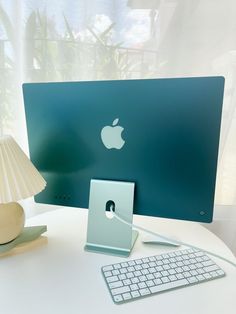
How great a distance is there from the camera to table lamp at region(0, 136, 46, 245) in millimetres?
763

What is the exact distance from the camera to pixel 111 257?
82 centimetres

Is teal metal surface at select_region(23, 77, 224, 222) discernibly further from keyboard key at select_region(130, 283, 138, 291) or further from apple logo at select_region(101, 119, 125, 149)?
keyboard key at select_region(130, 283, 138, 291)

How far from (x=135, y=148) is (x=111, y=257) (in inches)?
13.1

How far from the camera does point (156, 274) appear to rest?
2.36ft

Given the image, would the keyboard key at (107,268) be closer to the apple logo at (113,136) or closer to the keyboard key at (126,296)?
the keyboard key at (126,296)

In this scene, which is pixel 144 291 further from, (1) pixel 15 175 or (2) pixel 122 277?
(1) pixel 15 175

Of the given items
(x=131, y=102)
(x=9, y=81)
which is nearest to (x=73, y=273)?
(x=131, y=102)

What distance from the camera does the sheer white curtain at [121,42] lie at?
1.09m

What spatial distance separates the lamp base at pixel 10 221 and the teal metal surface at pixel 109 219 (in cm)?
22

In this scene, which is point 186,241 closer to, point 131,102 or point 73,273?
point 73,273

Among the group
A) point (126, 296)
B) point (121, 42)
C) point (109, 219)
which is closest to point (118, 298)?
point (126, 296)

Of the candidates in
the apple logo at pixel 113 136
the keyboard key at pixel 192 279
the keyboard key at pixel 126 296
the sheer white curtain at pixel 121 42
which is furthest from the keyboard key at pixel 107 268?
the sheer white curtain at pixel 121 42

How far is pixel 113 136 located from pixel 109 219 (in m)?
0.26

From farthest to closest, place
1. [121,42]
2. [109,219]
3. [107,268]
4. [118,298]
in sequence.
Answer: [121,42]
[109,219]
[107,268]
[118,298]
